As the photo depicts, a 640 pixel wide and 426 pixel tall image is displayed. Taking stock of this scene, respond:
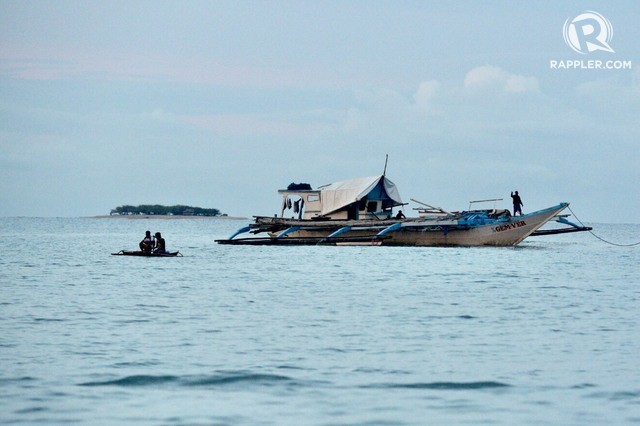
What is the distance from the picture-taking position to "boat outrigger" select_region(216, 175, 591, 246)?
141 feet

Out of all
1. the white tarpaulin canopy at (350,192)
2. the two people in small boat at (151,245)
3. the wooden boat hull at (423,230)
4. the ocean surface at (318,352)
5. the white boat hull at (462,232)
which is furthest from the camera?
the white tarpaulin canopy at (350,192)

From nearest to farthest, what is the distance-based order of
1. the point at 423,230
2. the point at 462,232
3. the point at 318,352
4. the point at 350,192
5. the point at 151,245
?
the point at 318,352 < the point at 151,245 < the point at 462,232 < the point at 423,230 < the point at 350,192

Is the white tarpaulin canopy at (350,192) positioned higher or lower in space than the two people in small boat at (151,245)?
higher

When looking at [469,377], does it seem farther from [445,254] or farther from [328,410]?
[445,254]

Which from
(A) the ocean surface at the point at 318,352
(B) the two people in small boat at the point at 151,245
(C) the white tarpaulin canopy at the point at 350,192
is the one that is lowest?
(A) the ocean surface at the point at 318,352

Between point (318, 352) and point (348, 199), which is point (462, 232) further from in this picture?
point (318, 352)

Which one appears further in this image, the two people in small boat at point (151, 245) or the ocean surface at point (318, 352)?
the two people in small boat at point (151, 245)

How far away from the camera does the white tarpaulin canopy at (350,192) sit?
156 ft

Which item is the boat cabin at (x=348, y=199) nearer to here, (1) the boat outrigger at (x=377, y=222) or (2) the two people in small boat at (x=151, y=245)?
(1) the boat outrigger at (x=377, y=222)

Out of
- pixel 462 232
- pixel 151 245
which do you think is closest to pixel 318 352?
pixel 151 245

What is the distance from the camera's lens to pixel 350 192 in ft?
157

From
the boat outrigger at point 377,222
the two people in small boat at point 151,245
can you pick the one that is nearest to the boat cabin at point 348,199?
the boat outrigger at point 377,222

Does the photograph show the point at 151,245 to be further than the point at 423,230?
No

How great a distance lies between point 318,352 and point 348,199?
1352 inches
